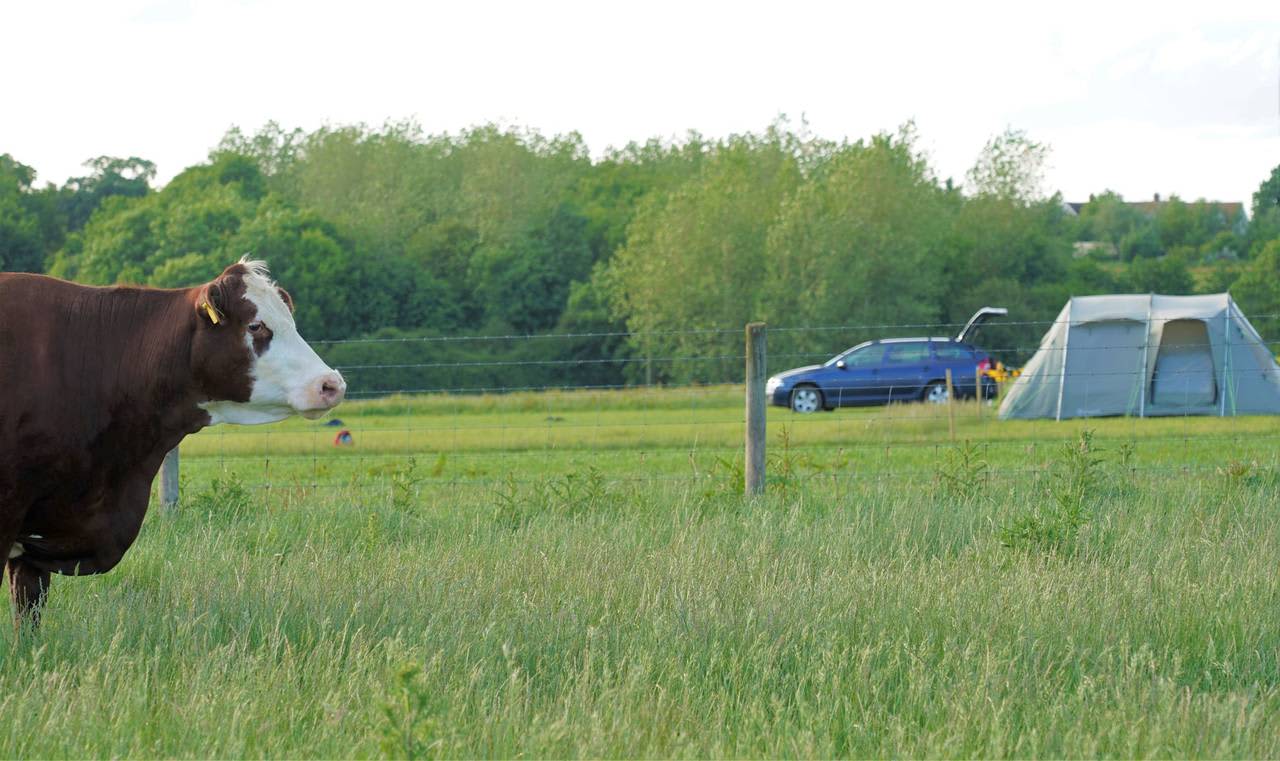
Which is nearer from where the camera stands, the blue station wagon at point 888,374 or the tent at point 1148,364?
the tent at point 1148,364

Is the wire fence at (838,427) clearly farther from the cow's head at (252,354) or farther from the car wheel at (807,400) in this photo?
the cow's head at (252,354)

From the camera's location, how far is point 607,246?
61.8 meters

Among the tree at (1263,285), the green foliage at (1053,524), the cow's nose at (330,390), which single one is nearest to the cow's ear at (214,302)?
the cow's nose at (330,390)

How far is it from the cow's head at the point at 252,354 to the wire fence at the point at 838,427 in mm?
3213

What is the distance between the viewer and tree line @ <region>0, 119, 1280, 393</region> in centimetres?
4412

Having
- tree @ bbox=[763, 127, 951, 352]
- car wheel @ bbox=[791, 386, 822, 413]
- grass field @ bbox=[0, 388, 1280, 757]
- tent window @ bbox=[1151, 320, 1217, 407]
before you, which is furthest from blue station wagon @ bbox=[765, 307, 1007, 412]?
grass field @ bbox=[0, 388, 1280, 757]

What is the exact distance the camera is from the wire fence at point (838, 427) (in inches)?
453

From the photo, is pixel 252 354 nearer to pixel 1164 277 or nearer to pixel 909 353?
pixel 909 353

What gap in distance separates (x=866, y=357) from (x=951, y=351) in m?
1.80

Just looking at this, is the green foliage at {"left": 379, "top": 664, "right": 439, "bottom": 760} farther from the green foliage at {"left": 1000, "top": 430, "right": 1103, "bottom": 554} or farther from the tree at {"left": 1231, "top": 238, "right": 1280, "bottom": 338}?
the tree at {"left": 1231, "top": 238, "right": 1280, "bottom": 338}

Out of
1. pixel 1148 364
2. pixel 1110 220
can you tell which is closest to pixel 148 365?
pixel 1148 364

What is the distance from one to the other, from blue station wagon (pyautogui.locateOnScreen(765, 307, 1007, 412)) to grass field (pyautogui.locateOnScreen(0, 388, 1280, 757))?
16.6 m

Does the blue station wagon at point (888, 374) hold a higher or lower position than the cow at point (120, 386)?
lower

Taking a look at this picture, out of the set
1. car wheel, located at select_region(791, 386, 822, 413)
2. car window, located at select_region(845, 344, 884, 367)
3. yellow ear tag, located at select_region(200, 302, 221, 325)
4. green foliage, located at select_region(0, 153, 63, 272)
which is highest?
green foliage, located at select_region(0, 153, 63, 272)
